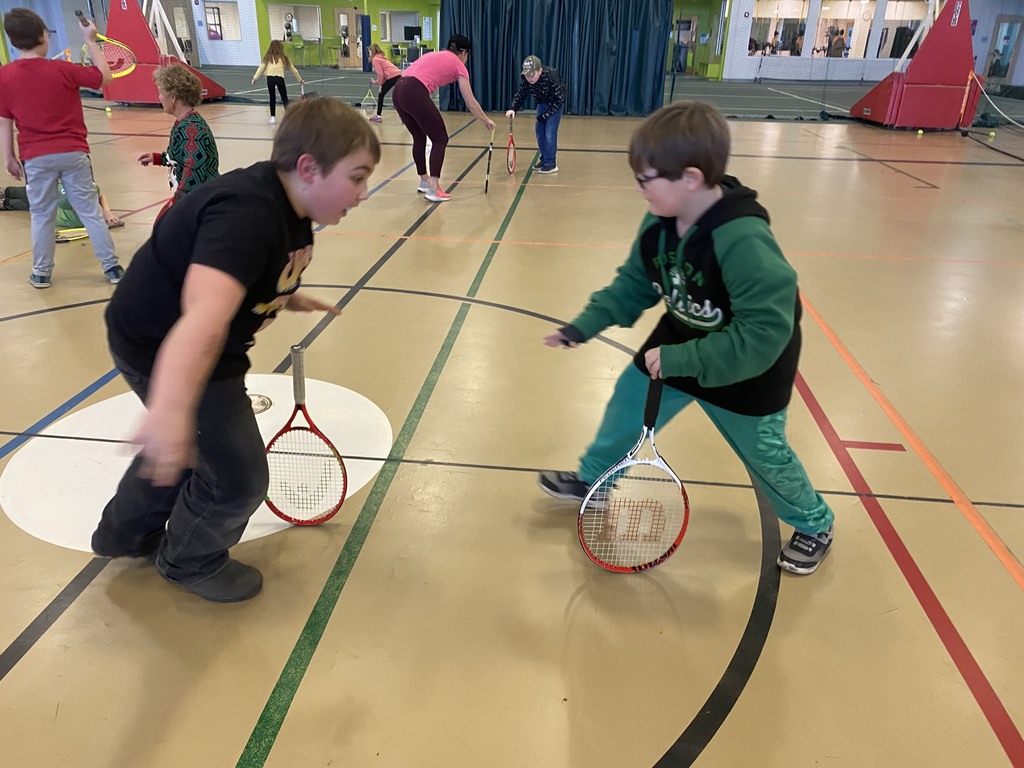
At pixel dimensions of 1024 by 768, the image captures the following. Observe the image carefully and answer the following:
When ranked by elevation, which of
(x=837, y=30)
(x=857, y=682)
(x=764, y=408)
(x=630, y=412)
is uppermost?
(x=837, y=30)

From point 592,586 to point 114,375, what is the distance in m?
2.72

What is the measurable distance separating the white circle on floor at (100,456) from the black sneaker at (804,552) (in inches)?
63.2

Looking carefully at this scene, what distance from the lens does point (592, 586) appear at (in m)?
2.33

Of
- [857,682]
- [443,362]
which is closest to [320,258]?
[443,362]

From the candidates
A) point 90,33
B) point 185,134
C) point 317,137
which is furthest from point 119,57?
point 317,137

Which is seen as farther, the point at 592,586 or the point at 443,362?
the point at 443,362

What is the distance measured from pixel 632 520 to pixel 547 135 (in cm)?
752

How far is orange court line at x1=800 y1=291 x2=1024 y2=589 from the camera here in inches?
97.9

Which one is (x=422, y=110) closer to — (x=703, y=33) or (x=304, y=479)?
(x=304, y=479)

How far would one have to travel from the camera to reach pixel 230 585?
2.18 metres

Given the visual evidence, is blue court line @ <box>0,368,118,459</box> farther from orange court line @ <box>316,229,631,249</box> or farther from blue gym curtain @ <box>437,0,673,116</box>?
blue gym curtain @ <box>437,0,673,116</box>

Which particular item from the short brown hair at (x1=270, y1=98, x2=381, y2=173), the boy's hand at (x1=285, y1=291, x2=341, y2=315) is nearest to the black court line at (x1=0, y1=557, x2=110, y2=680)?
the boy's hand at (x1=285, y1=291, x2=341, y2=315)

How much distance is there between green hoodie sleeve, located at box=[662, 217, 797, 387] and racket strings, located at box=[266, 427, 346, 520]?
139 centimetres

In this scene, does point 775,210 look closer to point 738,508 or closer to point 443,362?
point 443,362
